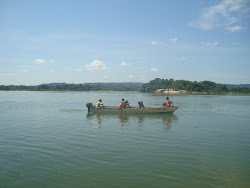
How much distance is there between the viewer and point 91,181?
7.64 meters

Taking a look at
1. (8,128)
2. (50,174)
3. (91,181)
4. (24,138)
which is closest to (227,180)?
(91,181)

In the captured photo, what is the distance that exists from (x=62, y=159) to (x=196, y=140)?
7.98 metres

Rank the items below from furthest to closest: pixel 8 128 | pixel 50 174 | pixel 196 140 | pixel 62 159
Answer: pixel 8 128
pixel 196 140
pixel 62 159
pixel 50 174

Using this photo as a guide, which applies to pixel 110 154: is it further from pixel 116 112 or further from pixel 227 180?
pixel 116 112

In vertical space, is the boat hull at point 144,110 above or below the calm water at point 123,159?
above

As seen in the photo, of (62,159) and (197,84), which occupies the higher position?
(197,84)

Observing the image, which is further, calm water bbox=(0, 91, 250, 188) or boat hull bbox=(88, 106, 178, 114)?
boat hull bbox=(88, 106, 178, 114)

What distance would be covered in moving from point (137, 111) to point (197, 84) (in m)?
101

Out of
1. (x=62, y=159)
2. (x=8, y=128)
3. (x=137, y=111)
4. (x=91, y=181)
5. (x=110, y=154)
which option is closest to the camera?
(x=91, y=181)

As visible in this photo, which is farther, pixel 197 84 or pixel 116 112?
pixel 197 84

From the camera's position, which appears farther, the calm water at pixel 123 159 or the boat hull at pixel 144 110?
the boat hull at pixel 144 110

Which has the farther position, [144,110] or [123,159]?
[144,110]

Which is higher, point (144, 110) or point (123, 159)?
point (144, 110)

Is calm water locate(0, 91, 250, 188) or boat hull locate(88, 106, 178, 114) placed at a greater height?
boat hull locate(88, 106, 178, 114)
